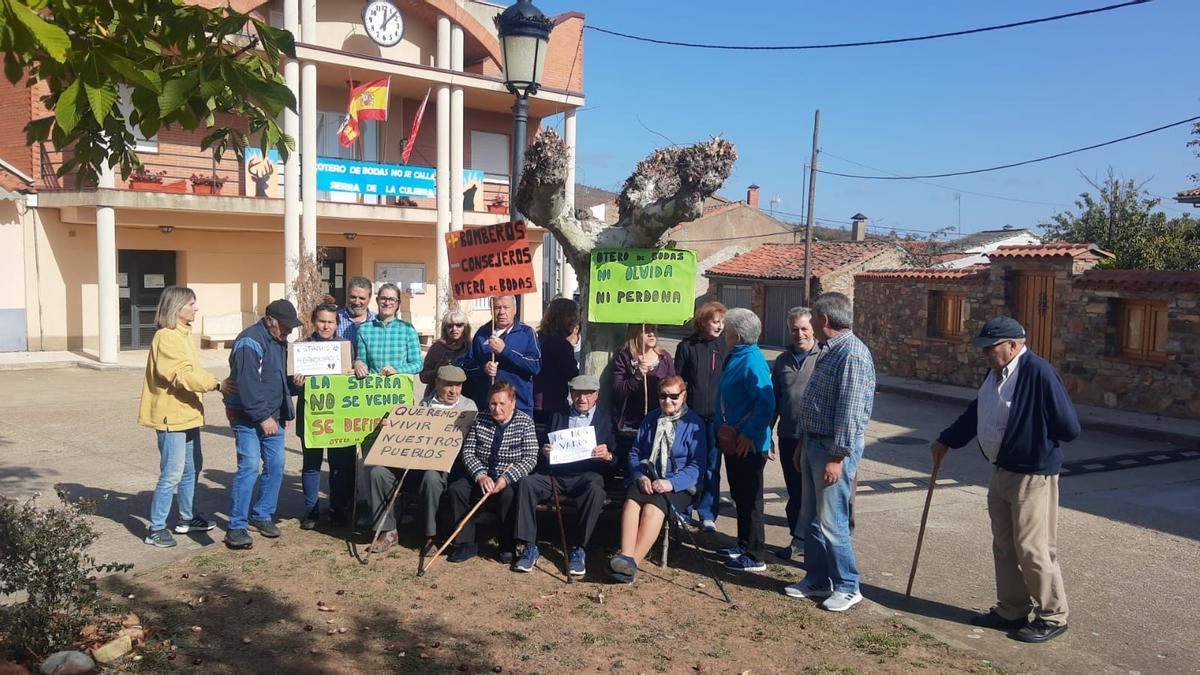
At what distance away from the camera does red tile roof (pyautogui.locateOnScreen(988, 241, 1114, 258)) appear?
51.2 feet

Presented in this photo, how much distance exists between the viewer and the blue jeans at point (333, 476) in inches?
288

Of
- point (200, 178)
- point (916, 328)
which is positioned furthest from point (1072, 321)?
point (200, 178)

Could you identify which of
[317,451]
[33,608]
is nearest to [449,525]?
[317,451]

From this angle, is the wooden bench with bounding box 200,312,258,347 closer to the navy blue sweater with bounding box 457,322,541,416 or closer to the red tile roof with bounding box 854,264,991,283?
the red tile roof with bounding box 854,264,991,283

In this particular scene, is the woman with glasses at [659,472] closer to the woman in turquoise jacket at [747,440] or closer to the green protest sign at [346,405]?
the woman in turquoise jacket at [747,440]

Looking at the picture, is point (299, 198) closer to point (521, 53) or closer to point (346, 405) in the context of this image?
point (521, 53)

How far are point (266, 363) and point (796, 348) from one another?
3.91 m

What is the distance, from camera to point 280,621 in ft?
17.5

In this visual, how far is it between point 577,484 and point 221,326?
1856 centimetres

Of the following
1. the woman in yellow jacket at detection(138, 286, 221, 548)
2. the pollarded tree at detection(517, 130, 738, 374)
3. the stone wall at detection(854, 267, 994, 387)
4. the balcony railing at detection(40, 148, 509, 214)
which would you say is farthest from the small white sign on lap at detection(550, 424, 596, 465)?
the balcony railing at detection(40, 148, 509, 214)

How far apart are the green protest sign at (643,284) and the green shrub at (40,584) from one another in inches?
158

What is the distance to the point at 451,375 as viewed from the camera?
6875 millimetres

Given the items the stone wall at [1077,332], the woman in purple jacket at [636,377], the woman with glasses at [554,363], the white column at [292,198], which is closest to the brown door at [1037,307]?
the stone wall at [1077,332]

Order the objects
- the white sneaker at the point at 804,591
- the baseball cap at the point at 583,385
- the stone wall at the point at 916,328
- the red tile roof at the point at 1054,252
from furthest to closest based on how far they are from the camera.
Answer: the stone wall at the point at 916,328 → the red tile roof at the point at 1054,252 → the baseball cap at the point at 583,385 → the white sneaker at the point at 804,591
